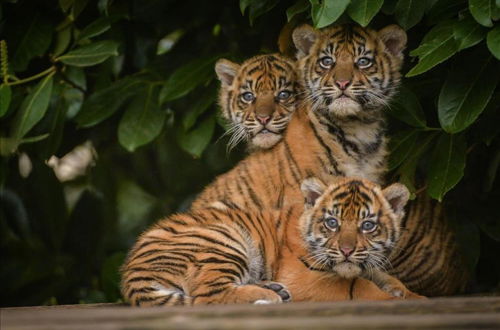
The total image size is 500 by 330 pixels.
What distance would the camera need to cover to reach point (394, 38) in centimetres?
503

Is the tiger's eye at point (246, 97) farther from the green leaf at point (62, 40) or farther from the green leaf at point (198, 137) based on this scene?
the green leaf at point (62, 40)

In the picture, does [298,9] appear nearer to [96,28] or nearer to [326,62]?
[326,62]

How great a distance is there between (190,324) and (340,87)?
2.31 m

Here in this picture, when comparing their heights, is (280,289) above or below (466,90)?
below

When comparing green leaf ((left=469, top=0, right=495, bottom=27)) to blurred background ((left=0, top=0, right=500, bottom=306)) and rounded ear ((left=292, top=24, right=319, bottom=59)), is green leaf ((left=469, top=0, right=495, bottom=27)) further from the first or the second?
rounded ear ((left=292, top=24, right=319, bottom=59))

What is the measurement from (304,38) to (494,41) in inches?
48.2

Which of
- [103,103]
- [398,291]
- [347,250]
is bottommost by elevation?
[398,291]

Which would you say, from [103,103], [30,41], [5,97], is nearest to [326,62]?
[103,103]

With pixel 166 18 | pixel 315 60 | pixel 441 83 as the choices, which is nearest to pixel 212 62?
pixel 166 18

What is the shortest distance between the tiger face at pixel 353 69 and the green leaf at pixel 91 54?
1240 mm

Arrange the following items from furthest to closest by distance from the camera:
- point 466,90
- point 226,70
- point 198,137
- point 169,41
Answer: point 169,41
point 198,137
point 226,70
point 466,90

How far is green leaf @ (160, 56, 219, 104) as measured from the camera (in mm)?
5750

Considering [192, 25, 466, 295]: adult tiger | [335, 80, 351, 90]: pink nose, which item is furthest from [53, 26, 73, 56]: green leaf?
[335, 80, 351, 90]: pink nose

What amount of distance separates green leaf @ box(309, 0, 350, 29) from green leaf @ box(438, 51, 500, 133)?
2.18 ft
